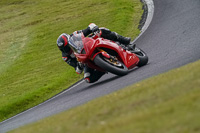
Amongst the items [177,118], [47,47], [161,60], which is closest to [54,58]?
[47,47]

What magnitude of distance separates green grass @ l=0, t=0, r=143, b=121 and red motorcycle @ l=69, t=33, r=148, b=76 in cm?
299

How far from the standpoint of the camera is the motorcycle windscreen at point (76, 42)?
33.8 feet

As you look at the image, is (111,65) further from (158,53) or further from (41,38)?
(41,38)

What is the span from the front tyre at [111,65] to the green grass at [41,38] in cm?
352

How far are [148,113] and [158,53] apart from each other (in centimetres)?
811

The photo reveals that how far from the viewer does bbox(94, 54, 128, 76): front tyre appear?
31.6 ft

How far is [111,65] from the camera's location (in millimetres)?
9742

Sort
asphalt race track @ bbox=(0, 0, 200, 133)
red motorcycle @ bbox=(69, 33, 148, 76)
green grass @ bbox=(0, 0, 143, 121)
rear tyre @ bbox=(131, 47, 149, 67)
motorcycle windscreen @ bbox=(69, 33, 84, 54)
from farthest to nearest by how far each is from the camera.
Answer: green grass @ bbox=(0, 0, 143, 121), rear tyre @ bbox=(131, 47, 149, 67), motorcycle windscreen @ bbox=(69, 33, 84, 54), red motorcycle @ bbox=(69, 33, 148, 76), asphalt race track @ bbox=(0, 0, 200, 133)

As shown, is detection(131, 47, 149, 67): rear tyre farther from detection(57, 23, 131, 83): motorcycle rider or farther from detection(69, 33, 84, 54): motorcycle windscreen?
detection(69, 33, 84, 54): motorcycle windscreen

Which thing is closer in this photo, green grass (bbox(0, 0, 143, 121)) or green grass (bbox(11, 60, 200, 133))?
green grass (bbox(11, 60, 200, 133))

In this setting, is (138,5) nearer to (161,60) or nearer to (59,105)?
(161,60)

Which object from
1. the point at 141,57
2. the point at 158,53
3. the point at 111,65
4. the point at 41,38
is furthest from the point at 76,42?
the point at 41,38

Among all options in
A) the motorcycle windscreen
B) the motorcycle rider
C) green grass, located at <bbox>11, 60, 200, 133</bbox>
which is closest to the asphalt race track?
the motorcycle rider

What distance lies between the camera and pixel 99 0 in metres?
26.0
